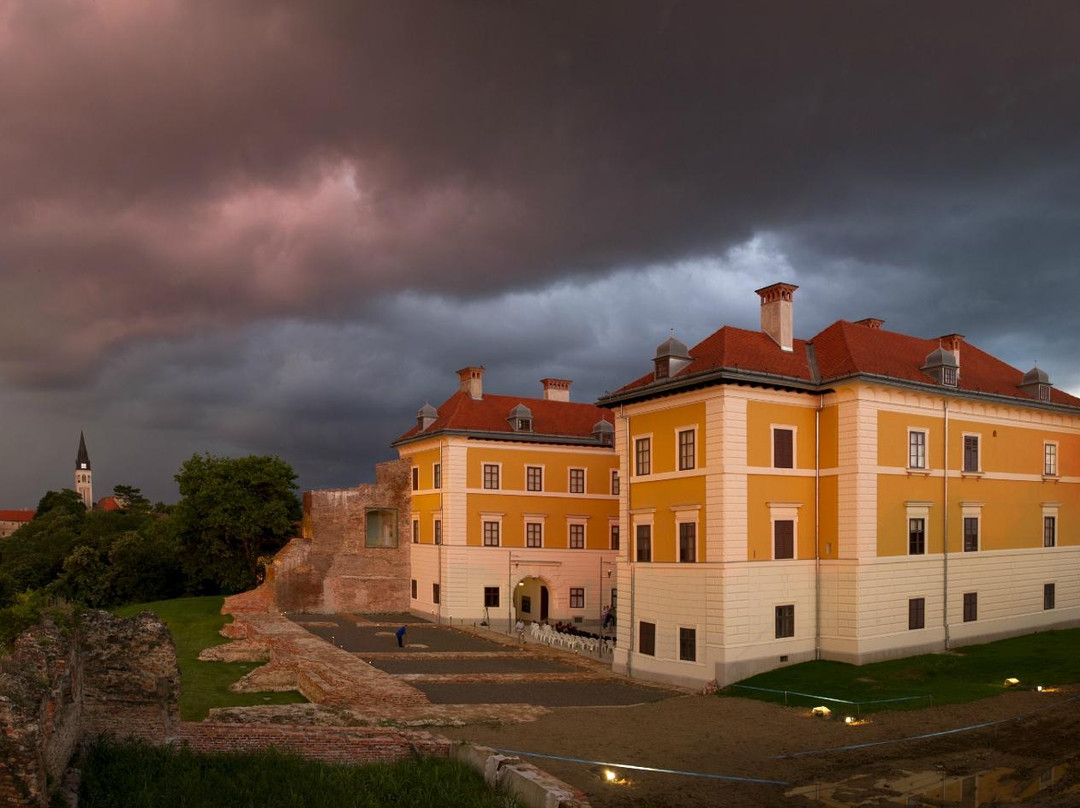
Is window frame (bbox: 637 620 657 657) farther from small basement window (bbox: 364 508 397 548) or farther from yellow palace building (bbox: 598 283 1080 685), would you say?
small basement window (bbox: 364 508 397 548)

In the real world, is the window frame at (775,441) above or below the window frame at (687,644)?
above

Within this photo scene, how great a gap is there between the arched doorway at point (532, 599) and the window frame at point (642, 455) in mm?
16733

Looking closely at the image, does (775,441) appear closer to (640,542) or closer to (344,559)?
(640,542)

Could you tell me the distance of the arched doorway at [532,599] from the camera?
152 feet

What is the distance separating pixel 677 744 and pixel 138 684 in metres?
11.7

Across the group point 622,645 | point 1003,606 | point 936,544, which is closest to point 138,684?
point 622,645

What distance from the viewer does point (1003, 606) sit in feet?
108

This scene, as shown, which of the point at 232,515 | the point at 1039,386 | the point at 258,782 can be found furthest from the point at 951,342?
the point at 232,515

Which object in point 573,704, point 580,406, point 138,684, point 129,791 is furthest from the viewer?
point 580,406

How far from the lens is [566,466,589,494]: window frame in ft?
154

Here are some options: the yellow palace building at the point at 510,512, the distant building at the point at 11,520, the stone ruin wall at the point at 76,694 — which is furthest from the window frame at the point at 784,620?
the distant building at the point at 11,520

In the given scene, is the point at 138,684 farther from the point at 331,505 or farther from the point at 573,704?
the point at 331,505

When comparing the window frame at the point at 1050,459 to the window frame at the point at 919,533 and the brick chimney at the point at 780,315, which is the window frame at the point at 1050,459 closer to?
the window frame at the point at 919,533

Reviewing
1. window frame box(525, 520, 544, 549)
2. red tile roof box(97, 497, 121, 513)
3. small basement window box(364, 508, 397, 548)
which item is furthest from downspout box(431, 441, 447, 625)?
red tile roof box(97, 497, 121, 513)
